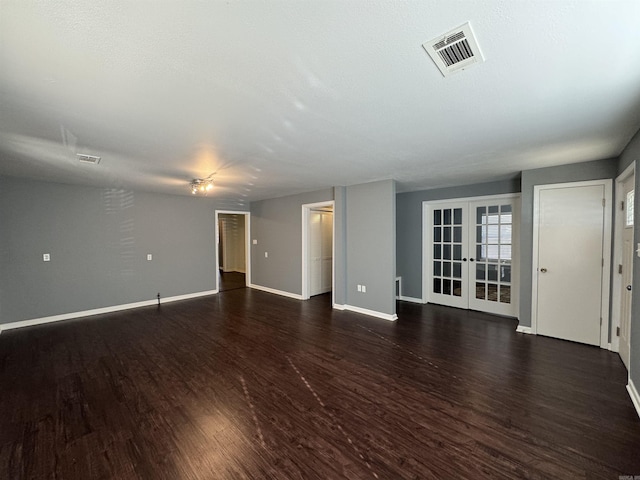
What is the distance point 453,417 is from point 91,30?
3.30 meters

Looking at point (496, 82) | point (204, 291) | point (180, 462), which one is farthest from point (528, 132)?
point (204, 291)

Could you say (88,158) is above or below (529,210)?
above

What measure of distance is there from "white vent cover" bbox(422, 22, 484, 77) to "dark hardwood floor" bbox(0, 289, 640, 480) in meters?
2.39

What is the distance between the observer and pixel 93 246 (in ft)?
16.3

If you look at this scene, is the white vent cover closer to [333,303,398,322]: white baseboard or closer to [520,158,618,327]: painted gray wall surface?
[520,158,618,327]: painted gray wall surface

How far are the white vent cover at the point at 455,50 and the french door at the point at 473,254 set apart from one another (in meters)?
4.07

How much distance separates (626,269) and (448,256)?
2621 millimetres

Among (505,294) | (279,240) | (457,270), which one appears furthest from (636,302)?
(279,240)

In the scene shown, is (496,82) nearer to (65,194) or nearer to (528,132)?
(528,132)

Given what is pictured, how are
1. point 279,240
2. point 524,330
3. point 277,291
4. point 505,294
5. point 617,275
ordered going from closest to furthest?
1. point 617,275
2. point 524,330
3. point 505,294
4. point 279,240
5. point 277,291

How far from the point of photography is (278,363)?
3.07m

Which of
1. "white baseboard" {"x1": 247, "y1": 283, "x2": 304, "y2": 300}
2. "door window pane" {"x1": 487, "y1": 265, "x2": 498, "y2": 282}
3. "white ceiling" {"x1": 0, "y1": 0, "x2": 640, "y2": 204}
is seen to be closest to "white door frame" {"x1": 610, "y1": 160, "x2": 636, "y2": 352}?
"white ceiling" {"x1": 0, "y1": 0, "x2": 640, "y2": 204}

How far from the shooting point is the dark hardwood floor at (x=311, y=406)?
1721mm

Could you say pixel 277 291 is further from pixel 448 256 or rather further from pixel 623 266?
pixel 623 266
